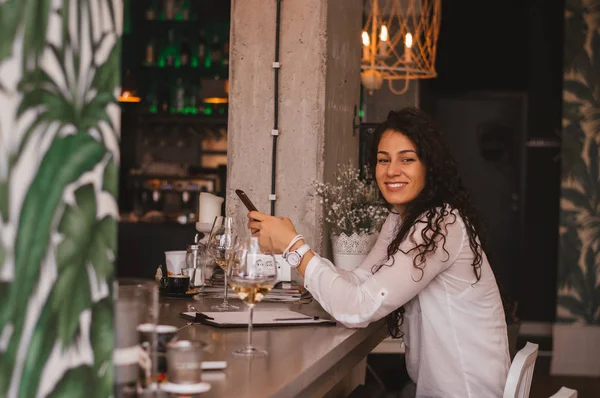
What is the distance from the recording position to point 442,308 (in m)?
2.38

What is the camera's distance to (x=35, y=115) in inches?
32.6

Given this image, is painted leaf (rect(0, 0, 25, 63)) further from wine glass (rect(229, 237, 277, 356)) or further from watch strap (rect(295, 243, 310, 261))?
watch strap (rect(295, 243, 310, 261))

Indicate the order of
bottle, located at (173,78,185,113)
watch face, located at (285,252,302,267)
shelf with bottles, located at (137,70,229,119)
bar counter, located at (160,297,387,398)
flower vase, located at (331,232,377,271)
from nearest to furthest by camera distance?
bar counter, located at (160,297,387,398) → watch face, located at (285,252,302,267) → flower vase, located at (331,232,377,271) → shelf with bottles, located at (137,70,229,119) → bottle, located at (173,78,185,113)

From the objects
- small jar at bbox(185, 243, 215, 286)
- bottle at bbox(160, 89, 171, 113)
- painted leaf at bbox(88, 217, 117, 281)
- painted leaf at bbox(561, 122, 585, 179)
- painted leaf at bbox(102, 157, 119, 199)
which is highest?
bottle at bbox(160, 89, 171, 113)

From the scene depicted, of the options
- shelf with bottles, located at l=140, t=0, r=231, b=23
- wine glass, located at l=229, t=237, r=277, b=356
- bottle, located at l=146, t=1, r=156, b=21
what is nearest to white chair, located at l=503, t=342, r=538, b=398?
wine glass, located at l=229, t=237, r=277, b=356

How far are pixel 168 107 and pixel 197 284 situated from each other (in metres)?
5.66

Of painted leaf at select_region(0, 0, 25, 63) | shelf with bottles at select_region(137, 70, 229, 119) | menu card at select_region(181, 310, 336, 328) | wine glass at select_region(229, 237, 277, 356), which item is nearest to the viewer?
painted leaf at select_region(0, 0, 25, 63)

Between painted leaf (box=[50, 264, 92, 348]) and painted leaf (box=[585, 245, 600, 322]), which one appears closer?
painted leaf (box=[50, 264, 92, 348])

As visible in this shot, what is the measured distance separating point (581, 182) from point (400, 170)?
4.61 m

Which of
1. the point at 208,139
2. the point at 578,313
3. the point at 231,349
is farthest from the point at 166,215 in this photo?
the point at 231,349

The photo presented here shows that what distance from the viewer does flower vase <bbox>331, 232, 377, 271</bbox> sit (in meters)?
3.07

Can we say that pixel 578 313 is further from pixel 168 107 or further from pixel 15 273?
pixel 15 273

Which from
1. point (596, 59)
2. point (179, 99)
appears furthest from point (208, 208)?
point (179, 99)

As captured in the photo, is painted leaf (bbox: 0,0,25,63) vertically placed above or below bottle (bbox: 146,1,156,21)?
below
